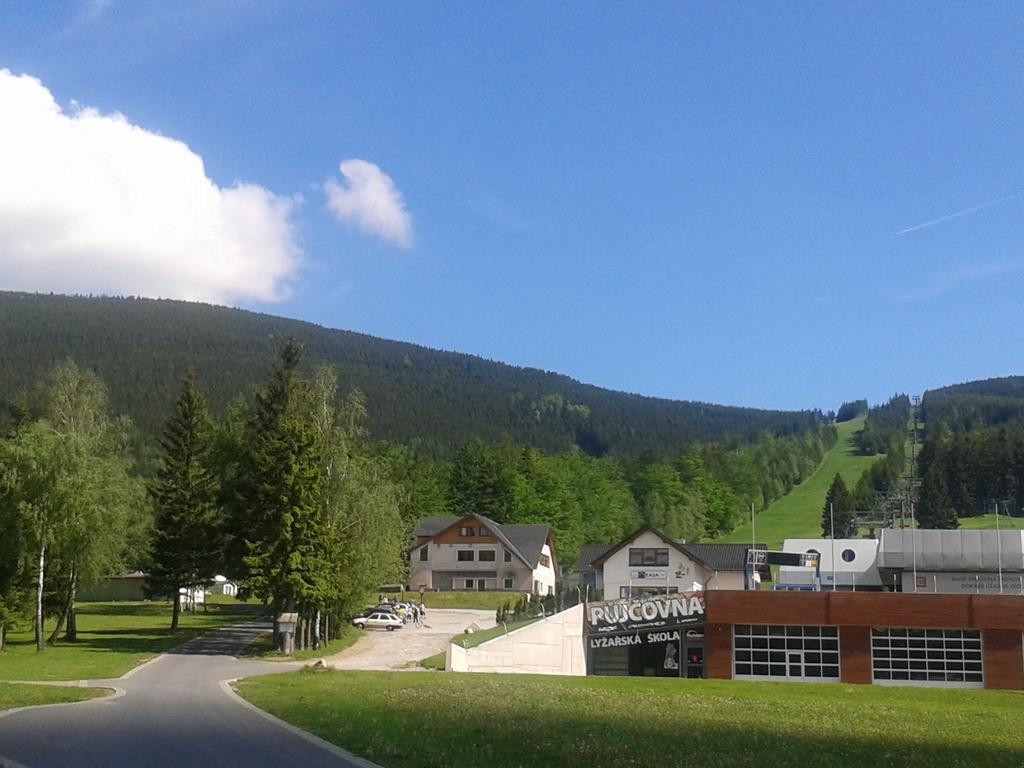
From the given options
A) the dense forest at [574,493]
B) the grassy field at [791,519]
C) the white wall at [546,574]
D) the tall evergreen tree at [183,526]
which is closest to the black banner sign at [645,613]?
the tall evergreen tree at [183,526]

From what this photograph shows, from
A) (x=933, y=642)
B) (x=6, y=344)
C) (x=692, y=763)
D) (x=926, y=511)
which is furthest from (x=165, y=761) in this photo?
(x=6, y=344)

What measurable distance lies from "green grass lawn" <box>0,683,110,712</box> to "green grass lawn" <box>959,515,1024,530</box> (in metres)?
134

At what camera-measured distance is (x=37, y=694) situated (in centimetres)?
2819

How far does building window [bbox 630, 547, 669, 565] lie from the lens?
84500mm

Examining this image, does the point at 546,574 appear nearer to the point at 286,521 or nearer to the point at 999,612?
the point at 999,612

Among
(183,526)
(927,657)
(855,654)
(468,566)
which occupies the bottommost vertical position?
(927,657)

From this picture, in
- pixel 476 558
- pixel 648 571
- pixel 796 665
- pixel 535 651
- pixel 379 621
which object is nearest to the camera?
pixel 535 651

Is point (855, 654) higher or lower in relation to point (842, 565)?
lower

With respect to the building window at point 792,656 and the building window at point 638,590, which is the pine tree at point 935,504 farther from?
the building window at point 792,656

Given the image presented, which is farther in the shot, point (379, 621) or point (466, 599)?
point (466, 599)

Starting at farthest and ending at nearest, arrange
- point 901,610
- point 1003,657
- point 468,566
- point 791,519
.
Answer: point 791,519, point 468,566, point 901,610, point 1003,657

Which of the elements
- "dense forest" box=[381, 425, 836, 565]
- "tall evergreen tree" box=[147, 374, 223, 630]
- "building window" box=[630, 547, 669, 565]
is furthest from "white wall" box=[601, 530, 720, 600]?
"tall evergreen tree" box=[147, 374, 223, 630]

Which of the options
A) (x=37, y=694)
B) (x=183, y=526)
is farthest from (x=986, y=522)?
(x=37, y=694)

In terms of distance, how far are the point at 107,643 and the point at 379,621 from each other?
1821 cm
